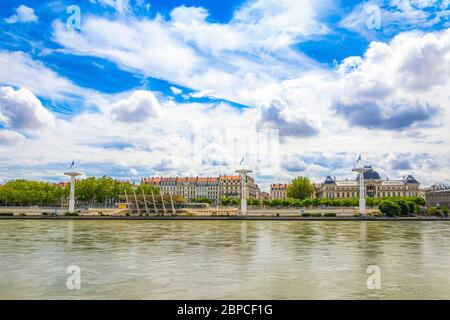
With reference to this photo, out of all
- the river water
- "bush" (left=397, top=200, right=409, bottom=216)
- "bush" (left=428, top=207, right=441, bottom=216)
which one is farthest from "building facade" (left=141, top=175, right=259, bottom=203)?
the river water

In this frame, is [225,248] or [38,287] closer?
[38,287]

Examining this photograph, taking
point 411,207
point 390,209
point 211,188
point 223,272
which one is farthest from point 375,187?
point 223,272

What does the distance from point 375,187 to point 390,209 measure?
118805 mm

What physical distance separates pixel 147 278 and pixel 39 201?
121 metres

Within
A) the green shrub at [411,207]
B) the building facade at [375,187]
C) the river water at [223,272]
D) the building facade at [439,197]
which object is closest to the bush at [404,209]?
the green shrub at [411,207]

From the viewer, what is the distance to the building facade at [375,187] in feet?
600

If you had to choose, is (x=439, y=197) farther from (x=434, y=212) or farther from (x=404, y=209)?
(x=404, y=209)

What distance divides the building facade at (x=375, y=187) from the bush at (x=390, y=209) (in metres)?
114

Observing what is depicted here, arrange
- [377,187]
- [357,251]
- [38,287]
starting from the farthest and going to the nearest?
[377,187]
[357,251]
[38,287]

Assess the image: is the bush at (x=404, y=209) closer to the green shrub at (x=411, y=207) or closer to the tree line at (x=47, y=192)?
the green shrub at (x=411, y=207)

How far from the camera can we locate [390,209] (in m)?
70.6
